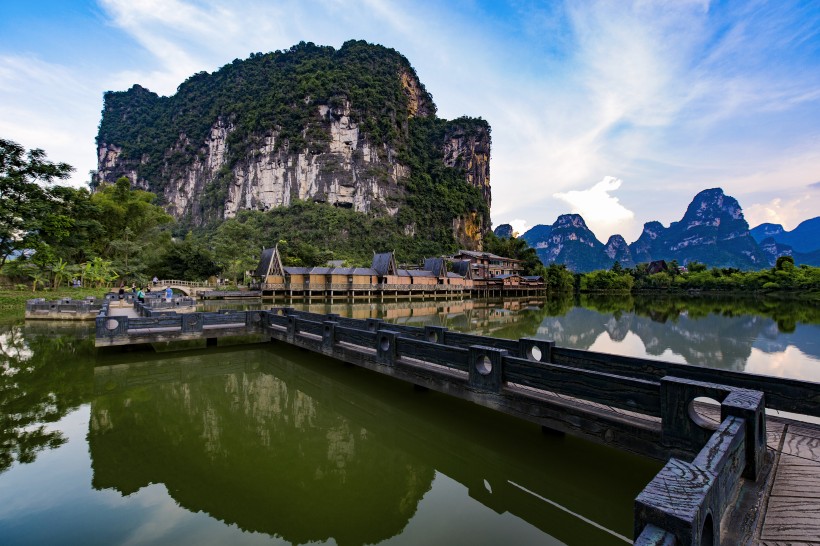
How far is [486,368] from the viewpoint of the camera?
5742mm

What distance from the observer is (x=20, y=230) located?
27.1 metres

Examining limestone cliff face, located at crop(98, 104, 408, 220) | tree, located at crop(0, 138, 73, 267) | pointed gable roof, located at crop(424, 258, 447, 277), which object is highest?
limestone cliff face, located at crop(98, 104, 408, 220)

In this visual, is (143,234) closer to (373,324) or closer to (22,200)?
(22,200)

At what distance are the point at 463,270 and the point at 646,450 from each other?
192ft

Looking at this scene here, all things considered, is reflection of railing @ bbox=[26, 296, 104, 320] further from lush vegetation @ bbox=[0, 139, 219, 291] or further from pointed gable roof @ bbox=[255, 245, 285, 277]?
pointed gable roof @ bbox=[255, 245, 285, 277]

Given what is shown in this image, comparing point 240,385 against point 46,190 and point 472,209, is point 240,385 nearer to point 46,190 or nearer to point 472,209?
point 46,190

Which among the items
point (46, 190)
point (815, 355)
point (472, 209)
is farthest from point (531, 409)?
point (472, 209)

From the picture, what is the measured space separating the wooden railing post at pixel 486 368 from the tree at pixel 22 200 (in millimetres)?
35075

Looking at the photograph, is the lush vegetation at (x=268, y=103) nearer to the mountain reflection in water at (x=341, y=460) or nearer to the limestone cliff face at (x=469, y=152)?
the limestone cliff face at (x=469, y=152)

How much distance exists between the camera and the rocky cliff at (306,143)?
318 feet

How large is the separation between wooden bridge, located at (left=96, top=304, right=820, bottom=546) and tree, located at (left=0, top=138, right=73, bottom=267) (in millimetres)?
32984

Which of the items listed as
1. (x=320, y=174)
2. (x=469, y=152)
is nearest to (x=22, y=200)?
(x=320, y=174)

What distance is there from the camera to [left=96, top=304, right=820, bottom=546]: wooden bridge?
197 cm

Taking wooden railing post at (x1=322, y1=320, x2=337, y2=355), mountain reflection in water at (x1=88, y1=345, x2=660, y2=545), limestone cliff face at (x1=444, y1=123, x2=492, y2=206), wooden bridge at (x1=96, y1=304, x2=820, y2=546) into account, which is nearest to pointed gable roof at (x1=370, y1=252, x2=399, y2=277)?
wooden railing post at (x1=322, y1=320, x2=337, y2=355)
